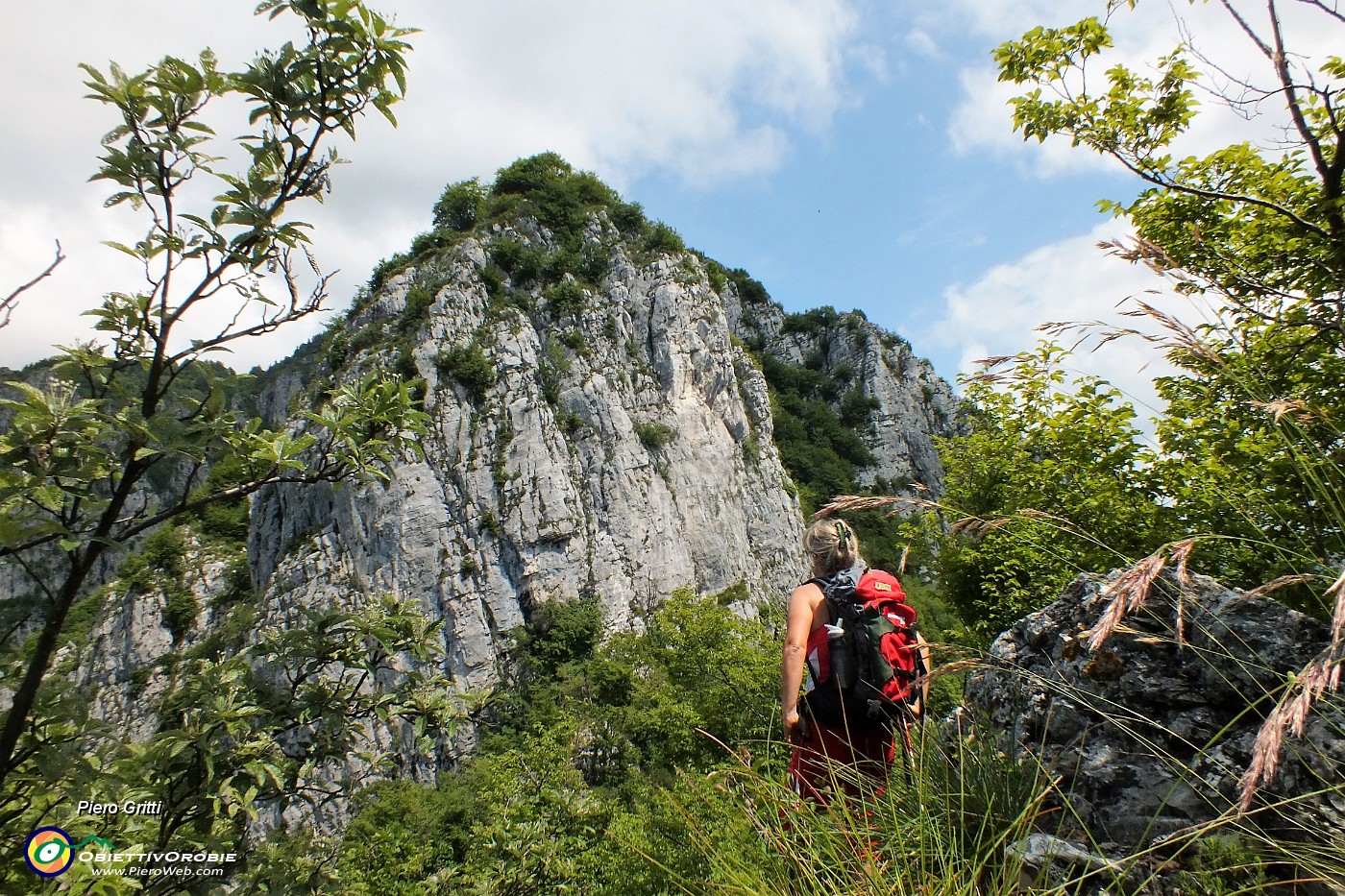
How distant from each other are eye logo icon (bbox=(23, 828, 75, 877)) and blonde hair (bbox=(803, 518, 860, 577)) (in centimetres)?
255

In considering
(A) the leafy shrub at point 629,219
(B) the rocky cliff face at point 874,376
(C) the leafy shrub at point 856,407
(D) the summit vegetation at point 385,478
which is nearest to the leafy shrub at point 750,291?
(B) the rocky cliff face at point 874,376

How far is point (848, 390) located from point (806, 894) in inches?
2083

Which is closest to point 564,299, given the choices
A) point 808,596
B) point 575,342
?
point 575,342

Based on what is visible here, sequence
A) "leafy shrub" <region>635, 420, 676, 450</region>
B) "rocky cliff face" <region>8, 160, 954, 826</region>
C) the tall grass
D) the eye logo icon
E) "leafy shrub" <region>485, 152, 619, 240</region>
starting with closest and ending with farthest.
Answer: the tall grass < the eye logo icon < "rocky cliff face" <region>8, 160, 954, 826</region> < "leafy shrub" <region>635, 420, 676, 450</region> < "leafy shrub" <region>485, 152, 619, 240</region>

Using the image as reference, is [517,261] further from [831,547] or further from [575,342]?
[831,547]

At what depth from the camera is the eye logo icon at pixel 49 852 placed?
5.65ft

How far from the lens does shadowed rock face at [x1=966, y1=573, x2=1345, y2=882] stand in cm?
153

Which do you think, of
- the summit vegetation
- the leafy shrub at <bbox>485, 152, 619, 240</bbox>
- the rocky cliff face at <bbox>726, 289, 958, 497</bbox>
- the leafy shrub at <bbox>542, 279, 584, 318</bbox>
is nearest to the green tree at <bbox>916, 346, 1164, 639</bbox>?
the summit vegetation

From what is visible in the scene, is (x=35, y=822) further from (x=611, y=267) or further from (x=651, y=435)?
(x=611, y=267)

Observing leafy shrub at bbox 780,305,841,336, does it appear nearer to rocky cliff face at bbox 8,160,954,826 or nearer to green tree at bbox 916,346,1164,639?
rocky cliff face at bbox 8,160,954,826

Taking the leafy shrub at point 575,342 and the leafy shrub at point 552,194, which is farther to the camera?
the leafy shrub at point 552,194

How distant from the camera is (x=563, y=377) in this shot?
99.0 feet

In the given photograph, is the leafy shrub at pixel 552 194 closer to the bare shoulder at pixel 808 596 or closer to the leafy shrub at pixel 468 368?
the leafy shrub at pixel 468 368

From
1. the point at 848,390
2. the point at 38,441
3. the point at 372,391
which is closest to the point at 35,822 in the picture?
the point at 38,441
